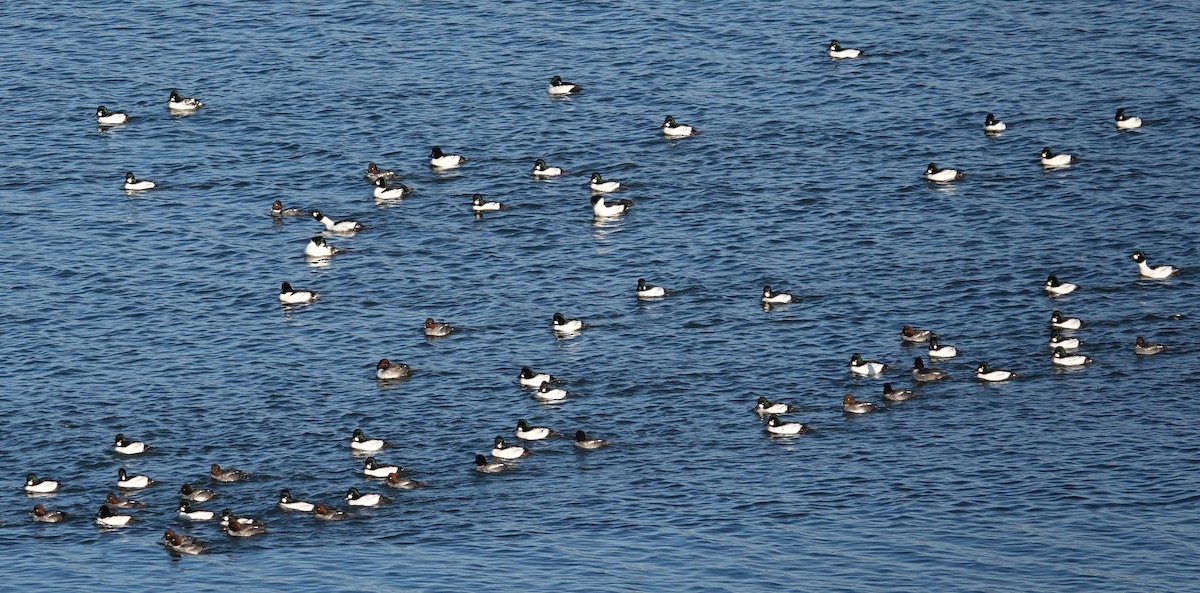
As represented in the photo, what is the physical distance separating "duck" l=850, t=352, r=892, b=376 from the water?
0.42 meters

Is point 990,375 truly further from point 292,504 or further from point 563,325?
point 292,504

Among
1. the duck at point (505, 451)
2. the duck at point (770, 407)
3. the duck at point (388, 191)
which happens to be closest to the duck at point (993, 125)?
the duck at point (388, 191)

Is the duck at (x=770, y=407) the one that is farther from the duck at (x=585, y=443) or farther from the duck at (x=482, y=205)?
the duck at (x=482, y=205)

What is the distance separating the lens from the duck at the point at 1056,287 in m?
75.0

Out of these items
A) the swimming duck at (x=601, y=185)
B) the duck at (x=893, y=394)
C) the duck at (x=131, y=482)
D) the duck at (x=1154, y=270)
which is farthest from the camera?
the swimming duck at (x=601, y=185)

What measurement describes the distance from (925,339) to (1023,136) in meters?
20.7

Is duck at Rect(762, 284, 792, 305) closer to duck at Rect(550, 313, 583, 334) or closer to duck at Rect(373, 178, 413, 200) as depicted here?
duck at Rect(550, 313, 583, 334)

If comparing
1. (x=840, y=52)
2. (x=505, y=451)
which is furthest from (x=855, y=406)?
(x=840, y=52)

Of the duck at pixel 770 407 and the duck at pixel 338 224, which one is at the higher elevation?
the duck at pixel 338 224

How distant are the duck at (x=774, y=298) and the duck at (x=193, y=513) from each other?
74.4 feet

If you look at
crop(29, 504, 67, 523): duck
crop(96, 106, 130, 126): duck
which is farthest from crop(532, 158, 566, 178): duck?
crop(29, 504, 67, 523): duck

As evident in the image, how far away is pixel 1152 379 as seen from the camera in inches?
2702

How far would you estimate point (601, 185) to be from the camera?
87062 mm

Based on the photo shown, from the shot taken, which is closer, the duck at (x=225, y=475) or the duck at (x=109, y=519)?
the duck at (x=109, y=519)
